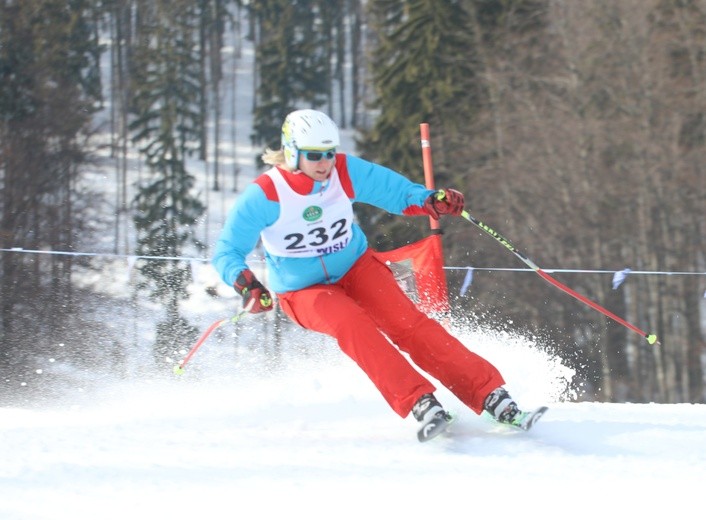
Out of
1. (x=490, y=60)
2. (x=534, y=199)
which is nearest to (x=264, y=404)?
(x=534, y=199)

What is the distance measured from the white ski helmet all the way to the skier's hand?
1.86 ft

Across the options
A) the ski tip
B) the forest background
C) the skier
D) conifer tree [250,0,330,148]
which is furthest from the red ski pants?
conifer tree [250,0,330,148]

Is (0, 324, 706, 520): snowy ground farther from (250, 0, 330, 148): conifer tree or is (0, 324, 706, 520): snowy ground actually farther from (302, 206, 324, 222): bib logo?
(250, 0, 330, 148): conifer tree

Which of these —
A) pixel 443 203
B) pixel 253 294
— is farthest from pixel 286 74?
pixel 253 294

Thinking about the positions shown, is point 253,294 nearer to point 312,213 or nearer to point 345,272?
point 312,213

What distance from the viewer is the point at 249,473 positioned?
370 centimetres

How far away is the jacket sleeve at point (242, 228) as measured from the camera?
454 centimetres

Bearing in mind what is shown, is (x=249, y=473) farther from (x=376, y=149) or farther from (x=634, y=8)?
(x=376, y=149)

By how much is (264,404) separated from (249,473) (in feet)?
5.64

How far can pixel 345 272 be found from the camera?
487cm

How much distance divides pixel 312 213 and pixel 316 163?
0.70 ft

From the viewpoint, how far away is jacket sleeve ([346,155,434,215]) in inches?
193

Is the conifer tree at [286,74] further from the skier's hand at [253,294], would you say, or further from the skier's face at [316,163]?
the skier's hand at [253,294]

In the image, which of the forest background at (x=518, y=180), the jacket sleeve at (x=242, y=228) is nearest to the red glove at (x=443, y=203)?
the jacket sleeve at (x=242, y=228)
